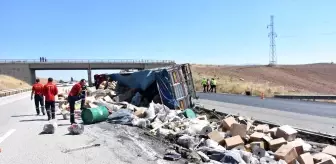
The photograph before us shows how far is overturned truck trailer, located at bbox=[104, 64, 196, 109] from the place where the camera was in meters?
17.7

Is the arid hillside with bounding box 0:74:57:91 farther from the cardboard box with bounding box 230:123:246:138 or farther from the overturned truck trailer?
the cardboard box with bounding box 230:123:246:138

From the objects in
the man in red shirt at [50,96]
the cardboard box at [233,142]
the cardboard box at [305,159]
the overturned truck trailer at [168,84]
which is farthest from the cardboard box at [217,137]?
the overturned truck trailer at [168,84]

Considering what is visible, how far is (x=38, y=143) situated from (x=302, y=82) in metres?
64.3

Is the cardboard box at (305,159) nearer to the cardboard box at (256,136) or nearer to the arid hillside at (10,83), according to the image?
the cardboard box at (256,136)

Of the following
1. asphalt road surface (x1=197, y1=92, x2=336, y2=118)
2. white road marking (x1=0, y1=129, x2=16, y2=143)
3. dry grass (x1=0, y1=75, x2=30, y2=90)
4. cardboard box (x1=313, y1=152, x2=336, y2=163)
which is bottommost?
dry grass (x1=0, y1=75, x2=30, y2=90)

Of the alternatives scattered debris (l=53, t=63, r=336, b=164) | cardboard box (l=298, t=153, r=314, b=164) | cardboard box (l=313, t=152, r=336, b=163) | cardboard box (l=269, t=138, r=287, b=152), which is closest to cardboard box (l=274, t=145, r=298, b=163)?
scattered debris (l=53, t=63, r=336, b=164)

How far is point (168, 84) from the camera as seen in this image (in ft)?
58.2

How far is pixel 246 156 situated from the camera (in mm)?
7992

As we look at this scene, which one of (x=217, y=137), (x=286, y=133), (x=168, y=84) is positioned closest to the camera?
(x=217, y=137)

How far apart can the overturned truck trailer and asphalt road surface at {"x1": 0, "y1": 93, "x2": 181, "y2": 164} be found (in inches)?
218

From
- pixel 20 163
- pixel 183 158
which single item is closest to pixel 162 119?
pixel 183 158

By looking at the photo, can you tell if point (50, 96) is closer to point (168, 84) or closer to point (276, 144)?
point (168, 84)

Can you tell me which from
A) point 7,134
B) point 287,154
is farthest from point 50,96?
point 287,154

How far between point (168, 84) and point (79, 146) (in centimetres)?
927
